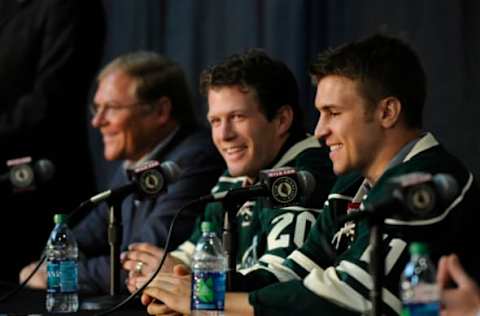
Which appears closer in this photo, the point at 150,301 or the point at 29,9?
the point at 150,301

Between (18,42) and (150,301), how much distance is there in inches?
82.4

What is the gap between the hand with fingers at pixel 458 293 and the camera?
8.21ft

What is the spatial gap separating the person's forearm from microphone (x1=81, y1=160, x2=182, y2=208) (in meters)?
0.52

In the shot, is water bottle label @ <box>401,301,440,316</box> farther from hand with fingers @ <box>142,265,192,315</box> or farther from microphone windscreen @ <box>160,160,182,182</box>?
A: microphone windscreen @ <box>160,160,182,182</box>

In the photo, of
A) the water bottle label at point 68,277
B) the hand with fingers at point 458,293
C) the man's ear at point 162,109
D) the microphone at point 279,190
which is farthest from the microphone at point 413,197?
the man's ear at point 162,109

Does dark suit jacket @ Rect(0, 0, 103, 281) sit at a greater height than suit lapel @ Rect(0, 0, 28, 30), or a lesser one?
lesser

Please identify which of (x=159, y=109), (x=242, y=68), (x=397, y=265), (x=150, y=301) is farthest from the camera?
(x=159, y=109)

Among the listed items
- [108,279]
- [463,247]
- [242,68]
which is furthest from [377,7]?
[463,247]

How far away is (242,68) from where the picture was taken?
3967mm

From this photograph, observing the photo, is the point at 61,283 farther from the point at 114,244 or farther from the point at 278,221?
the point at 278,221

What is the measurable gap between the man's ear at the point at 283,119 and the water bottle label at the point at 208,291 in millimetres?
914

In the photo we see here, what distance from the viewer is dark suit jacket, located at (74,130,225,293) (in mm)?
4383

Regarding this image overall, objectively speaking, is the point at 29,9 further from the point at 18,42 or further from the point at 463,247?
the point at 463,247

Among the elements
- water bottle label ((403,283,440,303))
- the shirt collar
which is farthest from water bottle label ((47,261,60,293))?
water bottle label ((403,283,440,303))
